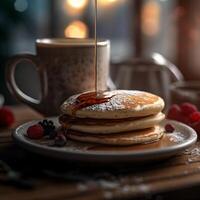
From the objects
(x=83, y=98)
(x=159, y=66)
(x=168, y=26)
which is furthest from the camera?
(x=168, y=26)

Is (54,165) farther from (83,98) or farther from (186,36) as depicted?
(186,36)

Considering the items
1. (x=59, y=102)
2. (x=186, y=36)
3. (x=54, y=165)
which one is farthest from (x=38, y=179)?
(x=186, y=36)

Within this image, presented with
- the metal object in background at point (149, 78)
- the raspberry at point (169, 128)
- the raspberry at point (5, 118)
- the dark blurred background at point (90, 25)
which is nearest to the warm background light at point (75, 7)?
the dark blurred background at point (90, 25)

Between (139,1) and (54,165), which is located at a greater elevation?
(139,1)

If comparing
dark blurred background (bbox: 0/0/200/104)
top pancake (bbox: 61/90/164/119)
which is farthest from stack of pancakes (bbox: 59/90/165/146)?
dark blurred background (bbox: 0/0/200/104)

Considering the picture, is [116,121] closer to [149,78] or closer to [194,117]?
[194,117]

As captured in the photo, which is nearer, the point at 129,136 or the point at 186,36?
the point at 129,136
